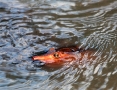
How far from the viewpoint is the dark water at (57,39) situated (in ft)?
6.79

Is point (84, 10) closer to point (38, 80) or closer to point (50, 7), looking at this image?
point (50, 7)

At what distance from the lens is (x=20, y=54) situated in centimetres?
230

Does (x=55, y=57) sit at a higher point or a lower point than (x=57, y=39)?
lower

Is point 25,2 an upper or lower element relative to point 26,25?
upper

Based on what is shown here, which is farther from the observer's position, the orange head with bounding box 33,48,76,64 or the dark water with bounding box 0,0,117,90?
the orange head with bounding box 33,48,76,64

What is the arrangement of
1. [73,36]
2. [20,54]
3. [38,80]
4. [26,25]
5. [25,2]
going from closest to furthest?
[38,80]
[20,54]
[73,36]
[26,25]
[25,2]

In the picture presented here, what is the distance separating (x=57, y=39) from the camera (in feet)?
8.11

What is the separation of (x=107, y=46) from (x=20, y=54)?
0.62m

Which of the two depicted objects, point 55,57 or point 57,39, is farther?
point 57,39


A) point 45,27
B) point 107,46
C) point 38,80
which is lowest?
point 38,80

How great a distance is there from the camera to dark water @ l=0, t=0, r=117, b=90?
207cm

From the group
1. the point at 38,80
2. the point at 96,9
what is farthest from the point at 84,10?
the point at 38,80

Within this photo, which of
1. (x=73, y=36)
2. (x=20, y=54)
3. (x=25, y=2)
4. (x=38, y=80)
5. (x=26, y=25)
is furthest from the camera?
(x=25, y=2)

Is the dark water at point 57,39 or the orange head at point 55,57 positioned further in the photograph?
the orange head at point 55,57
